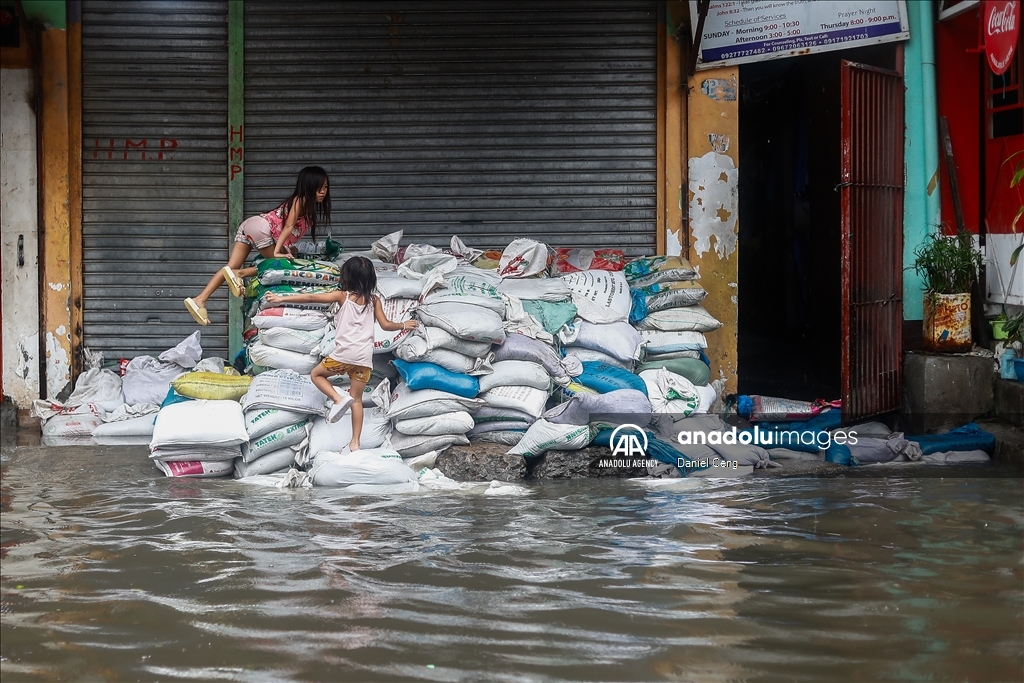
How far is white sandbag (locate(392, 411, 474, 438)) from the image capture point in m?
5.82

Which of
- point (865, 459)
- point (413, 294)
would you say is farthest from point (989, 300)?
point (413, 294)

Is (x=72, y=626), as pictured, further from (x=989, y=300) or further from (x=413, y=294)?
(x=989, y=300)

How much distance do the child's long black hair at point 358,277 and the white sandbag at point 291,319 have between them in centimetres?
53

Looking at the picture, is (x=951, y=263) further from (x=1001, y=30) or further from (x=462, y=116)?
(x=462, y=116)

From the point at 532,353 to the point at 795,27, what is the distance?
3192 mm

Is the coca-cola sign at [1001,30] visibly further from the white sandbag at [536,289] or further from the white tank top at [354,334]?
the white tank top at [354,334]

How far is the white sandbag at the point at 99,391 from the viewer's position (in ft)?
22.9

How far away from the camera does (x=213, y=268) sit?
7.68 metres

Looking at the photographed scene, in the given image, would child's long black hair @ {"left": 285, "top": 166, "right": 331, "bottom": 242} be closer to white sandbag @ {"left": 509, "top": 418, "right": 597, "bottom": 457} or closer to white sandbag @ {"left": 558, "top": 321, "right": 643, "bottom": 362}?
white sandbag @ {"left": 558, "top": 321, "right": 643, "bottom": 362}

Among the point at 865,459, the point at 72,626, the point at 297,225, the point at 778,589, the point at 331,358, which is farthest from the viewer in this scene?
the point at 297,225

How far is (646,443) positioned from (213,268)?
11.8ft

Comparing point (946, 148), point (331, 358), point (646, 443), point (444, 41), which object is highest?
point (444, 41)

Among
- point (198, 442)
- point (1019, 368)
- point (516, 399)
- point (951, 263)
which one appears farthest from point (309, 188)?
point (1019, 368)

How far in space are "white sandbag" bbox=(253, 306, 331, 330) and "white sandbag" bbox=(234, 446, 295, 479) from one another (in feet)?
2.51
